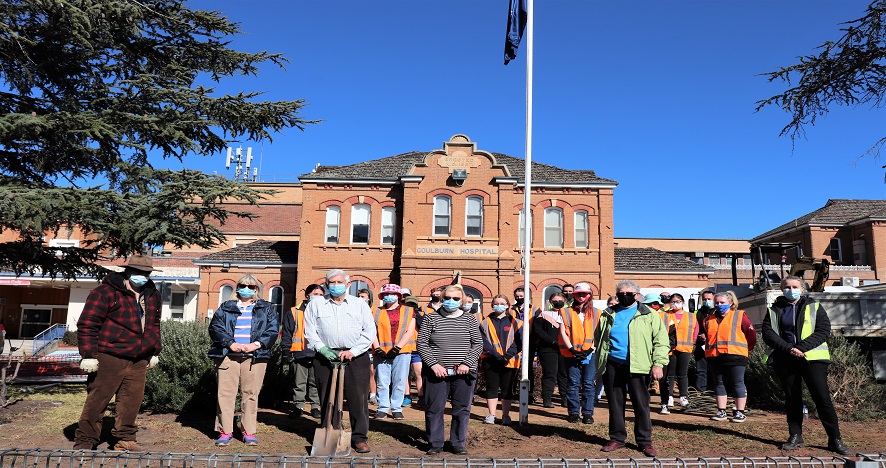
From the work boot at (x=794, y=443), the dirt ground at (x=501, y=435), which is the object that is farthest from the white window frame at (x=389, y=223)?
the work boot at (x=794, y=443)

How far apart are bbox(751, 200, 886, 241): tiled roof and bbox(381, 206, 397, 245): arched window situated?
34955 mm

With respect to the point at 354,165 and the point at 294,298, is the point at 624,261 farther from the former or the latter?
the point at 294,298

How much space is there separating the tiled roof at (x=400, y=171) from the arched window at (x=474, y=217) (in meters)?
2.52

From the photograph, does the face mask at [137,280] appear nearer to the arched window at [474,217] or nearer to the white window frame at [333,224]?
the arched window at [474,217]

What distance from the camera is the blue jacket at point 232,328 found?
710 centimetres

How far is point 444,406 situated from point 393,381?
8.25 feet

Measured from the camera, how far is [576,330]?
8.84 meters

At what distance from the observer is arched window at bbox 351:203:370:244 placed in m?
27.5

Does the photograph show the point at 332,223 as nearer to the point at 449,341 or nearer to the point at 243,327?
the point at 243,327

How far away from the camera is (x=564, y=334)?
8.70 m

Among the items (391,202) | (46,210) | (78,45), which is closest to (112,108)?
(78,45)

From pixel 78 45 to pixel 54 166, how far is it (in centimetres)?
227

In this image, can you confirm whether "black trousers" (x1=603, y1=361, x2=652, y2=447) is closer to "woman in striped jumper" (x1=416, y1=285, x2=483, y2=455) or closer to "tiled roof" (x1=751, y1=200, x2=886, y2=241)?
"woman in striped jumper" (x1=416, y1=285, x2=483, y2=455)

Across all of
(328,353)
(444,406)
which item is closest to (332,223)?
(328,353)
